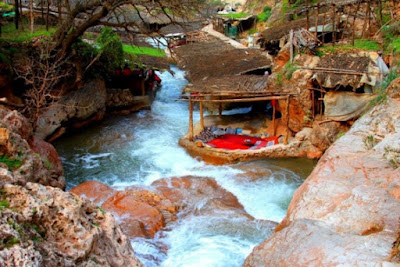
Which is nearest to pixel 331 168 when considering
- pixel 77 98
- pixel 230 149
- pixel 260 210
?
pixel 260 210

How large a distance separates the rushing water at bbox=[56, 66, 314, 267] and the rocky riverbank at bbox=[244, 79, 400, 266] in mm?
1804

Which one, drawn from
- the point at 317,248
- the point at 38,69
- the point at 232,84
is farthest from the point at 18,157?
the point at 232,84

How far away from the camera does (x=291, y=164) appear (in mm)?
12977

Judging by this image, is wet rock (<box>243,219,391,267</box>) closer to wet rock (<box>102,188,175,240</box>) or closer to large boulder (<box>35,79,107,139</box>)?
wet rock (<box>102,188,175,240</box>)

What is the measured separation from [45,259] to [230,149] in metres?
10.7

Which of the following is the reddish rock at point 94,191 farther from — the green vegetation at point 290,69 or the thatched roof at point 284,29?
the thatched roof at point 284,29

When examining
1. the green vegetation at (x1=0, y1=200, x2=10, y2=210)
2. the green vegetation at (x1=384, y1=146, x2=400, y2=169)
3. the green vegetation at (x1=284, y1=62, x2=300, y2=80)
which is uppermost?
the green vegetation at (x1=284, y1=62, x2=300, y2=80)

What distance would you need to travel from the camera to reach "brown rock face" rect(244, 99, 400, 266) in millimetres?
4938

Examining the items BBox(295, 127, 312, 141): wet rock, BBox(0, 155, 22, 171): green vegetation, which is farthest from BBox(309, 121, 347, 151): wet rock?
BBox(0, 155, 22, 171): green vegetation

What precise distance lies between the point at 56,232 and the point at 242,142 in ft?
36.1

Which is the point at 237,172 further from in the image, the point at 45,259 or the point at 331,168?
the point at 45,259

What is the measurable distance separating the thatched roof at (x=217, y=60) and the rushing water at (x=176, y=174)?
254 centimetres

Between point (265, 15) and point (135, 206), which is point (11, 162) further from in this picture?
point (265, 15)

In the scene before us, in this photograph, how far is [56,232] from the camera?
3893 millimetres
